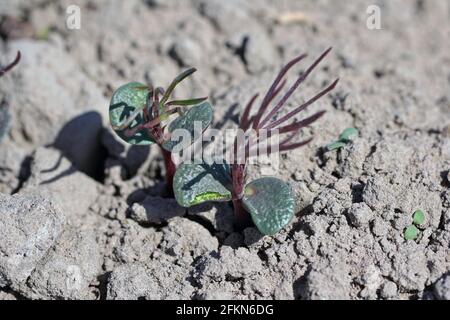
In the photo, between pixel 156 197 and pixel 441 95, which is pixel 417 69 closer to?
pixel 441 95

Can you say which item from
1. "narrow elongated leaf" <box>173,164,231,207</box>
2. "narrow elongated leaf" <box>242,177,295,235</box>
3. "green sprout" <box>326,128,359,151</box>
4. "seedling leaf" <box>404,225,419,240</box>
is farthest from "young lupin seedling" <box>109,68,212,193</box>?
"seedling leaf" <box>404,225,419,240</box>

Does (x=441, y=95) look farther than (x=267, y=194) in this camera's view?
Yes

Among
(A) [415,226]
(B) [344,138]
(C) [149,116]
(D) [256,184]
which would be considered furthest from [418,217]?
(C) [149,116]

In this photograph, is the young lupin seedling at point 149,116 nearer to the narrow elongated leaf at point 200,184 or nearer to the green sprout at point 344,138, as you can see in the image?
the narrow elongated leaf at point 200,184

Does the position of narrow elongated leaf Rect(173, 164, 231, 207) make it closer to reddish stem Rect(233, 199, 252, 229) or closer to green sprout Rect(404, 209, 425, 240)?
reddish stem Rect(233, 199, 252, 229)

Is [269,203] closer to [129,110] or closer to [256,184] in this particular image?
[256,184]

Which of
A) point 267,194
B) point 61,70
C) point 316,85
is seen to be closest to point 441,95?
point 316,85
